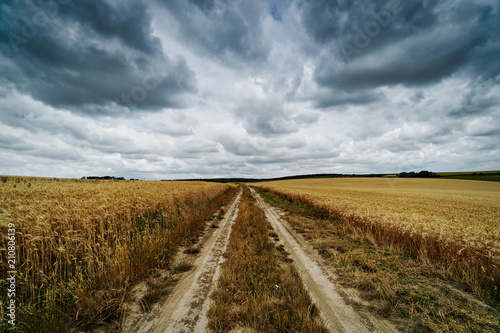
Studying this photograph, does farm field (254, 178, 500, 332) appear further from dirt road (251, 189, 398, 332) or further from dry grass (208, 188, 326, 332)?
dry grass (208, 188, 326, 332)

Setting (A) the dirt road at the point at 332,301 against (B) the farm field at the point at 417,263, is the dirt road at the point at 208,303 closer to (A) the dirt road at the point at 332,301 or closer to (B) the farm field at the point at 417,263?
(A) the dirt road at the point at 332,301

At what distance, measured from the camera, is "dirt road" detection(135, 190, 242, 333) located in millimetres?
3389

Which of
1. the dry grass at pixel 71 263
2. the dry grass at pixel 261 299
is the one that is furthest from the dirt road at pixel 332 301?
the dry grass at pixel 71 263

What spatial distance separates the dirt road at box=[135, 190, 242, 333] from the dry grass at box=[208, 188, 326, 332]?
24cm

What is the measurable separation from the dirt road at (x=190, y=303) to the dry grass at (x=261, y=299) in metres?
0.24

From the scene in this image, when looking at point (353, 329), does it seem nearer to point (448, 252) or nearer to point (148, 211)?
point (448, 252)

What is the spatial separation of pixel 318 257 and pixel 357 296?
2.35 meters

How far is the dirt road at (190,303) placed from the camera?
11.1 feet

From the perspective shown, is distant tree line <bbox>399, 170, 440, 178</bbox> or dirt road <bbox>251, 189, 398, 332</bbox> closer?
dirt road <bbox>251, 189, 398, 332</bbox>

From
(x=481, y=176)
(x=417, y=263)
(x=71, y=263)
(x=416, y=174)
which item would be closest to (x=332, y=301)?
(x=417, y=263)

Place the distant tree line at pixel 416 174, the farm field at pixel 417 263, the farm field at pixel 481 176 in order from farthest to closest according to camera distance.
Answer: the distant tree line at pixel 416 174
the farm field at pixel 481 176
the farm field at pixel 417 263

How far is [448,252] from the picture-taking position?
589cm

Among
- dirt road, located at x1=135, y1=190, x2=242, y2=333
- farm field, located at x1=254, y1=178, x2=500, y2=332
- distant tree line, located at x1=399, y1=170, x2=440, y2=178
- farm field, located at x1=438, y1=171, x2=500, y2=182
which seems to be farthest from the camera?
distant tree line, located at x1=399, y1=170, x2=440, y2=178

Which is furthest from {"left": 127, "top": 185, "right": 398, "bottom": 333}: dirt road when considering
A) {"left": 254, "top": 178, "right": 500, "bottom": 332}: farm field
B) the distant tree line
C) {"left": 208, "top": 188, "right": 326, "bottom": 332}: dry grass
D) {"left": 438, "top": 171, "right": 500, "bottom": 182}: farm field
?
the distant tree line
